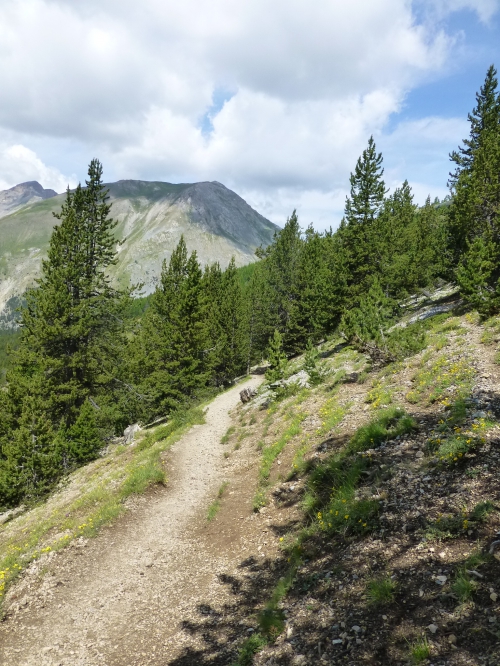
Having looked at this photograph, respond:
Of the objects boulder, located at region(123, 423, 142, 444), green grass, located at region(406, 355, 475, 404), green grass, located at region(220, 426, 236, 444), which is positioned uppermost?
green grass, located at region(406, 355, 475, 404)

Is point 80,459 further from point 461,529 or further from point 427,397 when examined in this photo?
point 461,529

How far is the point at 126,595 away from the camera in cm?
940

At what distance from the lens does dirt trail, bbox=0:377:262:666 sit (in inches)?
304

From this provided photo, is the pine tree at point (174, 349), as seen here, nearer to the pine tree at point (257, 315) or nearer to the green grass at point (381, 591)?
the pine tree at point (257, 315)

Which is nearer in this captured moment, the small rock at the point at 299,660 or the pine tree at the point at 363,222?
the small rock at the point at 299,660

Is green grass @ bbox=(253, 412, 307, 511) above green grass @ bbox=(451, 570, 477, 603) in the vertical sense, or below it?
below

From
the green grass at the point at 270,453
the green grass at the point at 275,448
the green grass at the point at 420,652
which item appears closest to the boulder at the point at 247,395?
the green grass at the point at 270,453

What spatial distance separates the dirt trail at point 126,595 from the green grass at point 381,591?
4146 mm

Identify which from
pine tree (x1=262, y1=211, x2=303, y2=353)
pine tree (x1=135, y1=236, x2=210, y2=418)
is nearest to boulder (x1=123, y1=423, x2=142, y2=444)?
pine tree (x1=135, y1=236, x2=210, y2=418)

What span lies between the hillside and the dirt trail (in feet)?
0.15

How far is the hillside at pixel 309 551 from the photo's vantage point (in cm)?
570

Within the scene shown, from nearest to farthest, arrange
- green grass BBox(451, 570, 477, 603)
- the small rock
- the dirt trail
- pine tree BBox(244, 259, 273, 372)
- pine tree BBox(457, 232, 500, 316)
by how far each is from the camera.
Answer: green grass BBox(451, 570, 477, 603) < the small rock < the dirt trail < pine tree BBox(457, 232, 500, 316) < pine tree BBox(244, 259, 273, 372)

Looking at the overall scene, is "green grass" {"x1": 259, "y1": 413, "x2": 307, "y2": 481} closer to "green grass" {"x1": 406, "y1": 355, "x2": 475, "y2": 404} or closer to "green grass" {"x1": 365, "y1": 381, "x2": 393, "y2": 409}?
"green grass" {"x1": 365, "y1": 381, "x2": 393, "y2": 409}

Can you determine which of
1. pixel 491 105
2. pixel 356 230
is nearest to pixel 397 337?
pixel 356 230
